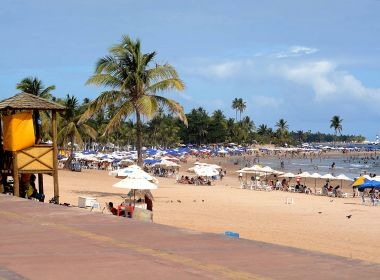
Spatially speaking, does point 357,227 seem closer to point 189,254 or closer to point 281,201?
point 281,201

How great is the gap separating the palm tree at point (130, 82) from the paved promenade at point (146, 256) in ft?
48.8

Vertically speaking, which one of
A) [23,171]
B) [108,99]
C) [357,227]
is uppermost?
[108,99]

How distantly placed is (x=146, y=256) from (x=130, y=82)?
58.1 feet

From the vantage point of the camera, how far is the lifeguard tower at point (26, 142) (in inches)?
574

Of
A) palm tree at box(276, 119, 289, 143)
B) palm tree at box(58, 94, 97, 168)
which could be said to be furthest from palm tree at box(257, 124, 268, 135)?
palm tree at box(58, 94, 97, 168)

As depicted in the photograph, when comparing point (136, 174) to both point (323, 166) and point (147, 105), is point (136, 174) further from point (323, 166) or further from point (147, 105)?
point (323, 166)

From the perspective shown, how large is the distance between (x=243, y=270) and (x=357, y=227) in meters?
13.4

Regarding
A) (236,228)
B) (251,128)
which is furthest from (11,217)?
(251,128)

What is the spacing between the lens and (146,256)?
19.9 feet

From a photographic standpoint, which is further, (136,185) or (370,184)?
(370,184)

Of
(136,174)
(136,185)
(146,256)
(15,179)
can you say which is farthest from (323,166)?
(146,256)

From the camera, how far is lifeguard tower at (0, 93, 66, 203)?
14.6 m

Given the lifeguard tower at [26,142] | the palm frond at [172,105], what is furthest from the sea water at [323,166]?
the lifeguard tower at [26,142]

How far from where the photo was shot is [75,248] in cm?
663
